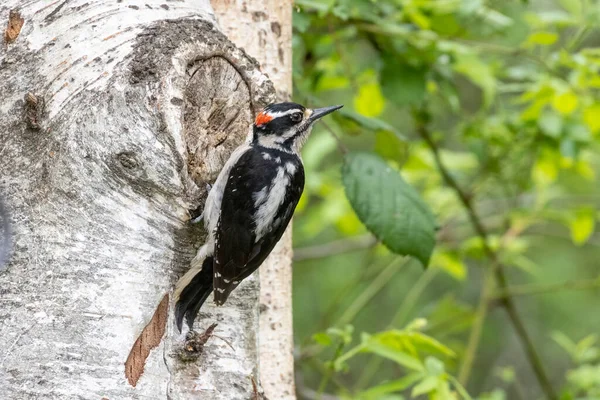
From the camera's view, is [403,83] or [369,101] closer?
[403,83]

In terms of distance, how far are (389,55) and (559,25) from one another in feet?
2.42

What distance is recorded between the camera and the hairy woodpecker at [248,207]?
7.84 ft

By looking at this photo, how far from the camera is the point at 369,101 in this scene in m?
4.07

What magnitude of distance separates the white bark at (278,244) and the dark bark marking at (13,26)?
2.29ft

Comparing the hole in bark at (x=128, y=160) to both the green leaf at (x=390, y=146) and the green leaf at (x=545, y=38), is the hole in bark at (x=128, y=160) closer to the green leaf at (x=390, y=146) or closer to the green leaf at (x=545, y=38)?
the green leaf at (x=390, y=146)

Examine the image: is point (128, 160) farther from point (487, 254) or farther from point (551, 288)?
point (551, 288)

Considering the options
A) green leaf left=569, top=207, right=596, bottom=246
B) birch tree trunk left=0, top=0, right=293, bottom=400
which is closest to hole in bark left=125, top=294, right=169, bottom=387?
birch tree trunk left=0, top=0, right=293, bottom=400

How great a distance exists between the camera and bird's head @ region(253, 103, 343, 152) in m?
2.74

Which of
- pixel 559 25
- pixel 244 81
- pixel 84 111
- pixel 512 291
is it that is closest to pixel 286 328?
pixel 244 81

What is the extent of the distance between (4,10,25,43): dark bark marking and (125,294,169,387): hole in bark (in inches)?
33.1

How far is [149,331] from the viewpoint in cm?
219

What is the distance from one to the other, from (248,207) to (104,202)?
2.48 ft

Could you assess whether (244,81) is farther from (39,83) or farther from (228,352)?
(228,352)

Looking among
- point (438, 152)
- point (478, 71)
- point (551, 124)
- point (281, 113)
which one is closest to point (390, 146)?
point (478, 71)
